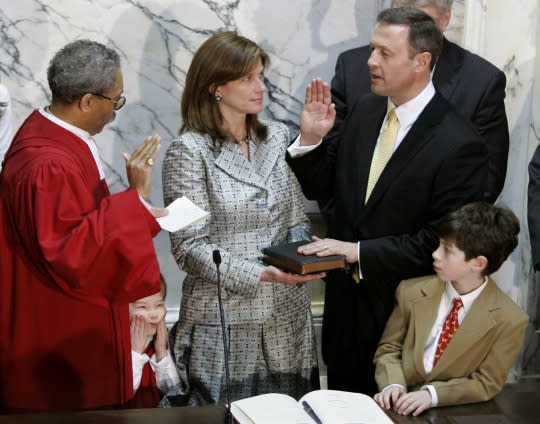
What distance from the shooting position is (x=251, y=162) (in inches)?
120

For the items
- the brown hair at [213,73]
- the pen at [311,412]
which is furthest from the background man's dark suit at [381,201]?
the pen at [311,412]

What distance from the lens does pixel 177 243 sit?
117 inches

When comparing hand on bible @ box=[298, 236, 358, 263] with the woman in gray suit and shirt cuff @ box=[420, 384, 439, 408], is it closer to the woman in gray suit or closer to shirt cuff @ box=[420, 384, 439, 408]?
the woman in gray suit

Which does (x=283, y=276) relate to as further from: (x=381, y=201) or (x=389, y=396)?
(x=389, y=396)

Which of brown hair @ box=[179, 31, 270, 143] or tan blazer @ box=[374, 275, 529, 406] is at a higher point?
brown hair @ box=[179, 31, 270, 143]

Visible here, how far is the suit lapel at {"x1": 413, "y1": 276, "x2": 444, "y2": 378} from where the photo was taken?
2.79 metres

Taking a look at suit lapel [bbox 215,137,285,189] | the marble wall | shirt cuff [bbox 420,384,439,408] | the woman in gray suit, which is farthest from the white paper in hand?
the marble wall

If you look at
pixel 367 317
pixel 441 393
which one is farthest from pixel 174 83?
pixel 441 393

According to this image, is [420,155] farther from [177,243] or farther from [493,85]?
[177,243]

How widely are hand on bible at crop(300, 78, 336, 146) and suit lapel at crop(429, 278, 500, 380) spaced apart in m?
0.96

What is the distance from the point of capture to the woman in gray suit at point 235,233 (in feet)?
9.57

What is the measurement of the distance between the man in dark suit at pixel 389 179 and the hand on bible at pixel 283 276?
0.38ft

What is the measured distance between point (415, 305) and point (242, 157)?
0.95 metres

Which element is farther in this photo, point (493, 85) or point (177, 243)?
point (493, 85)
